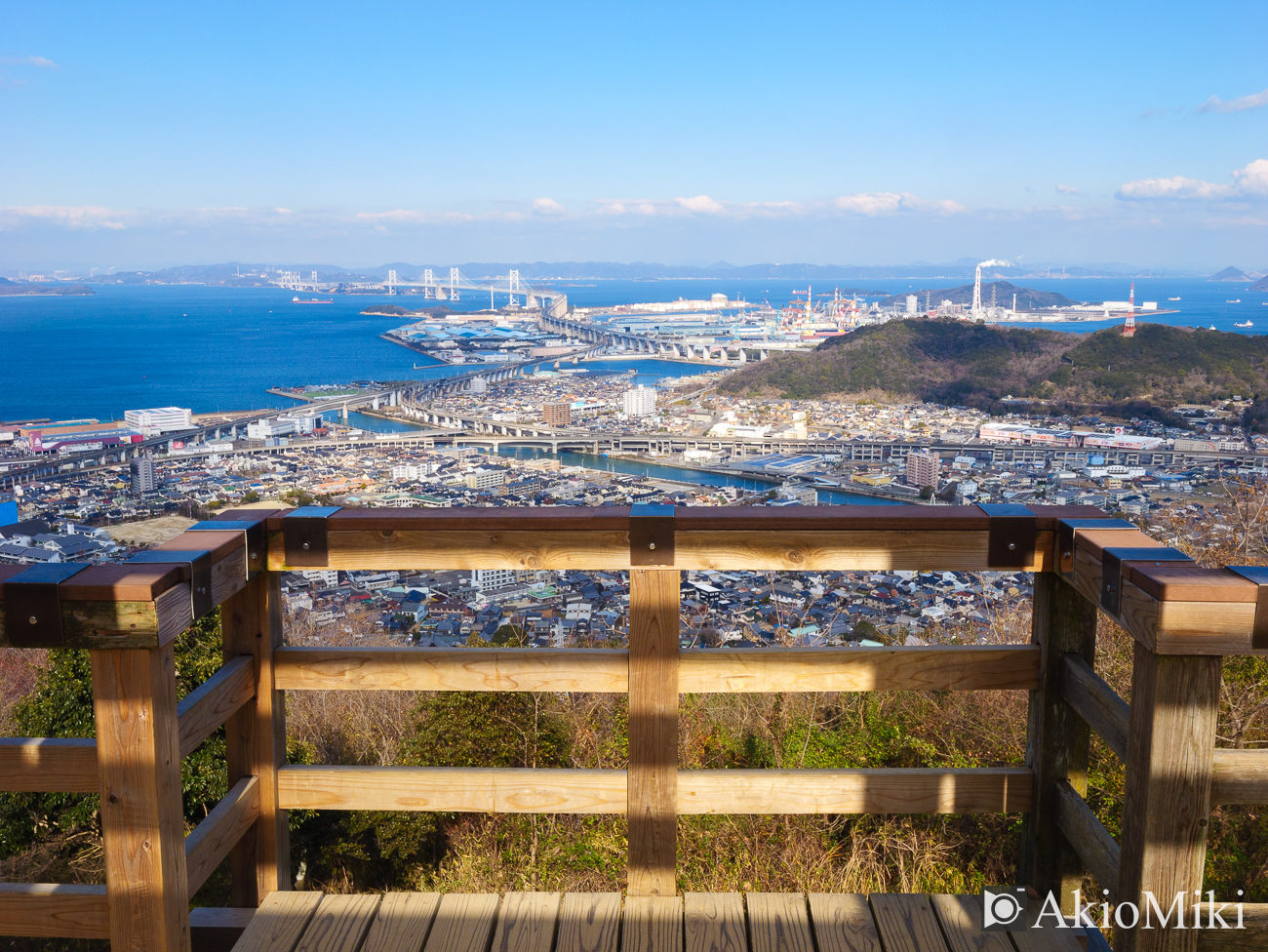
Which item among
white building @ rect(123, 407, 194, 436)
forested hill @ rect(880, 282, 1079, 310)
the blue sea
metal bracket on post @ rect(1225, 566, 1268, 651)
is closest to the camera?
metal bracket on post @ rect(1225, 566, 1268, 651)

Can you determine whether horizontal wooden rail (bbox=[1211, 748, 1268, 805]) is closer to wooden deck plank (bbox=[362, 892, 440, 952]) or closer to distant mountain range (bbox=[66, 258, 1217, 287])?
wooden deck plank (bbox=[362, 892, 440, 952])

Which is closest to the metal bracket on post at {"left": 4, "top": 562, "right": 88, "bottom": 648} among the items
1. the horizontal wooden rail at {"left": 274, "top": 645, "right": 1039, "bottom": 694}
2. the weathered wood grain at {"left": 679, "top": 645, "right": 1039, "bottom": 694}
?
the horizontal wooden rail at {"left": 274, "top": 645, "right": 1039, "bottom": 694}

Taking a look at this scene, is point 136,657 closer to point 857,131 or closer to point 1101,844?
point 1101,844

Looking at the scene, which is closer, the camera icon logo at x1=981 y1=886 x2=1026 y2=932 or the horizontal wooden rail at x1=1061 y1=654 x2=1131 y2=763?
the horizontal wooden rail at x1=1061 y1=654 x2=1131 y2=763

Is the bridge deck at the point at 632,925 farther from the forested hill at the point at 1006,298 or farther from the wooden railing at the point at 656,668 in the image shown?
the forested hill at the point at 1006,298

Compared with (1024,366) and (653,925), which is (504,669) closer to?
(653,925)

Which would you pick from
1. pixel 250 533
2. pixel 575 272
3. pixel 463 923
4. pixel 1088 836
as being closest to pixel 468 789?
pixel 463 923
